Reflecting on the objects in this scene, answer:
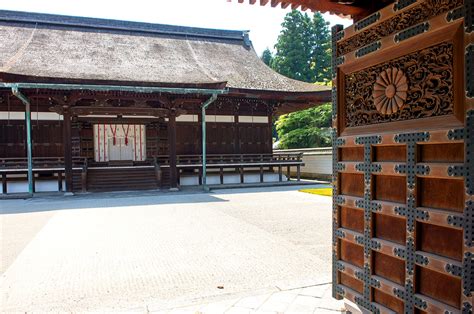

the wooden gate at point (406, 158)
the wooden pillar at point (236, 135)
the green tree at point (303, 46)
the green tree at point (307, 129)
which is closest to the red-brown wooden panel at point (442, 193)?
the wooden gate at point (406, 158)

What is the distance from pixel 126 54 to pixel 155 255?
14220mm

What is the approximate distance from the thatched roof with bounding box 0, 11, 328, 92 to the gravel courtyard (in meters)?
6.31

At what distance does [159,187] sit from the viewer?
45.7 ft

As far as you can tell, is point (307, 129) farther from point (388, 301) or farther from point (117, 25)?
point (388, 301)

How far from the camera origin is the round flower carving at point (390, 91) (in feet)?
7.93

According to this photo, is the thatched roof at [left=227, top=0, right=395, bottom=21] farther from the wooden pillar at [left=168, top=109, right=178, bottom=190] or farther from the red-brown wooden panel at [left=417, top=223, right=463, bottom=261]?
the wooden pillar at [left=168, top=109, right=178, bottom=190]

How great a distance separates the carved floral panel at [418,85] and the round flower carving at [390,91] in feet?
0.07

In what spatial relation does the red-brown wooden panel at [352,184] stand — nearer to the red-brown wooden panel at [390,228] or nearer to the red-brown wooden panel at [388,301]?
the red-brown wooden panel at [390,228]

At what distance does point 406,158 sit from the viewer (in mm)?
2369

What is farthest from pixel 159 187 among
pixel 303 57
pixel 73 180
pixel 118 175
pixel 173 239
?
pixel 303 57

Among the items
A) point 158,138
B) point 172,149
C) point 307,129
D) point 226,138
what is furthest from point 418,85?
point 307,129

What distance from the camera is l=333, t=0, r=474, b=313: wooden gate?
2021 mm

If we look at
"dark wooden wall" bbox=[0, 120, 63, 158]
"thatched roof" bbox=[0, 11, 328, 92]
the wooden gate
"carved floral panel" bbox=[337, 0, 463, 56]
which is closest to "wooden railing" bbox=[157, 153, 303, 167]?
"thatched roof" bbox=[0, 11, 328, 92]

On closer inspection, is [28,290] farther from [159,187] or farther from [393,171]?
[159,187]
